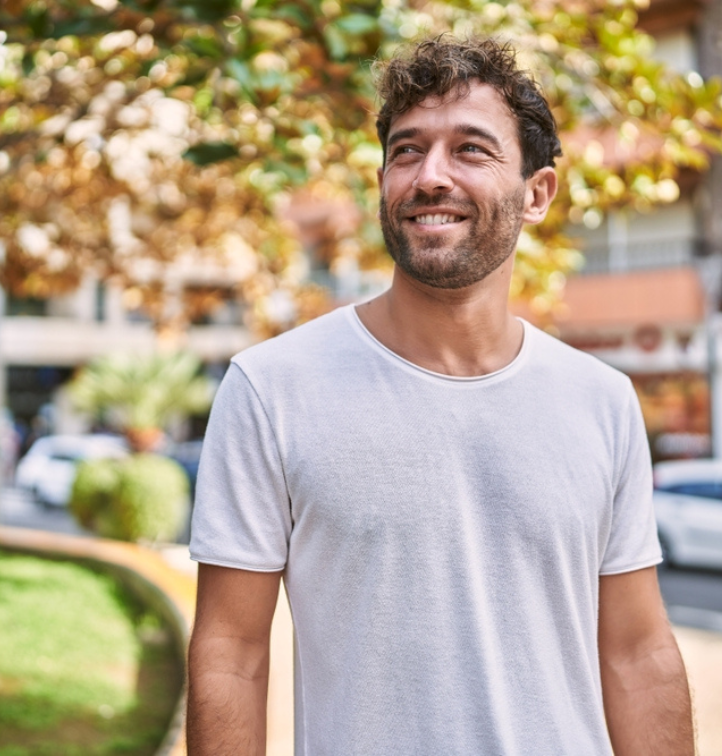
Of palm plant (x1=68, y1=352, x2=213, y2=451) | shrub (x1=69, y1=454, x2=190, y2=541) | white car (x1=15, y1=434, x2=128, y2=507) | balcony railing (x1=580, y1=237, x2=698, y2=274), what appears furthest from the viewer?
white car (x1=15, y1=434, x2=128, y2=507)

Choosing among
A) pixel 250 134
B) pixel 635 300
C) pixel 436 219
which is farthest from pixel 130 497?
pixel 635 300

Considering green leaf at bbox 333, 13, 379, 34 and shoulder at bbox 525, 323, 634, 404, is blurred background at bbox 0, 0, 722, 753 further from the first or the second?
shoulder at bbox 525, 323, 634, 404

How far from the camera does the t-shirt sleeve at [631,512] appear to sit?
6.32ft

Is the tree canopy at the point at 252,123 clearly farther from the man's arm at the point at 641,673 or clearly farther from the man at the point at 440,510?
the man's arm at the point at 641,673

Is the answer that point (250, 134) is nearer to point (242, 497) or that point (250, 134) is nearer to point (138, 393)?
point (242, 497)

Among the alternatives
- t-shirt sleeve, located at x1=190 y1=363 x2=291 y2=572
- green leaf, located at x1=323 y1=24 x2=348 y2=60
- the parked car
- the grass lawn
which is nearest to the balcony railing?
the parked car

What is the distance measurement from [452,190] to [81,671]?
512cm

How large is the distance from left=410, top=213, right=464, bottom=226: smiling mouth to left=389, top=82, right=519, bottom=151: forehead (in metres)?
0.17

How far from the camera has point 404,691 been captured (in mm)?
1668

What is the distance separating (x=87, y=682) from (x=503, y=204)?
4.87 m

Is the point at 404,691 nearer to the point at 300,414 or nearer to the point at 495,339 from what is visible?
the point at 300,414

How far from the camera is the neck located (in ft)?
6.19

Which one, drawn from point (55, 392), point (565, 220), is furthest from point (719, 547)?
point (55, 392)

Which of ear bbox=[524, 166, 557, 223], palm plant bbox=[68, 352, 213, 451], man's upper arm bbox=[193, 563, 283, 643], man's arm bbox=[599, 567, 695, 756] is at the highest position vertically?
ear bbox=[524, 166, 557, 223]
